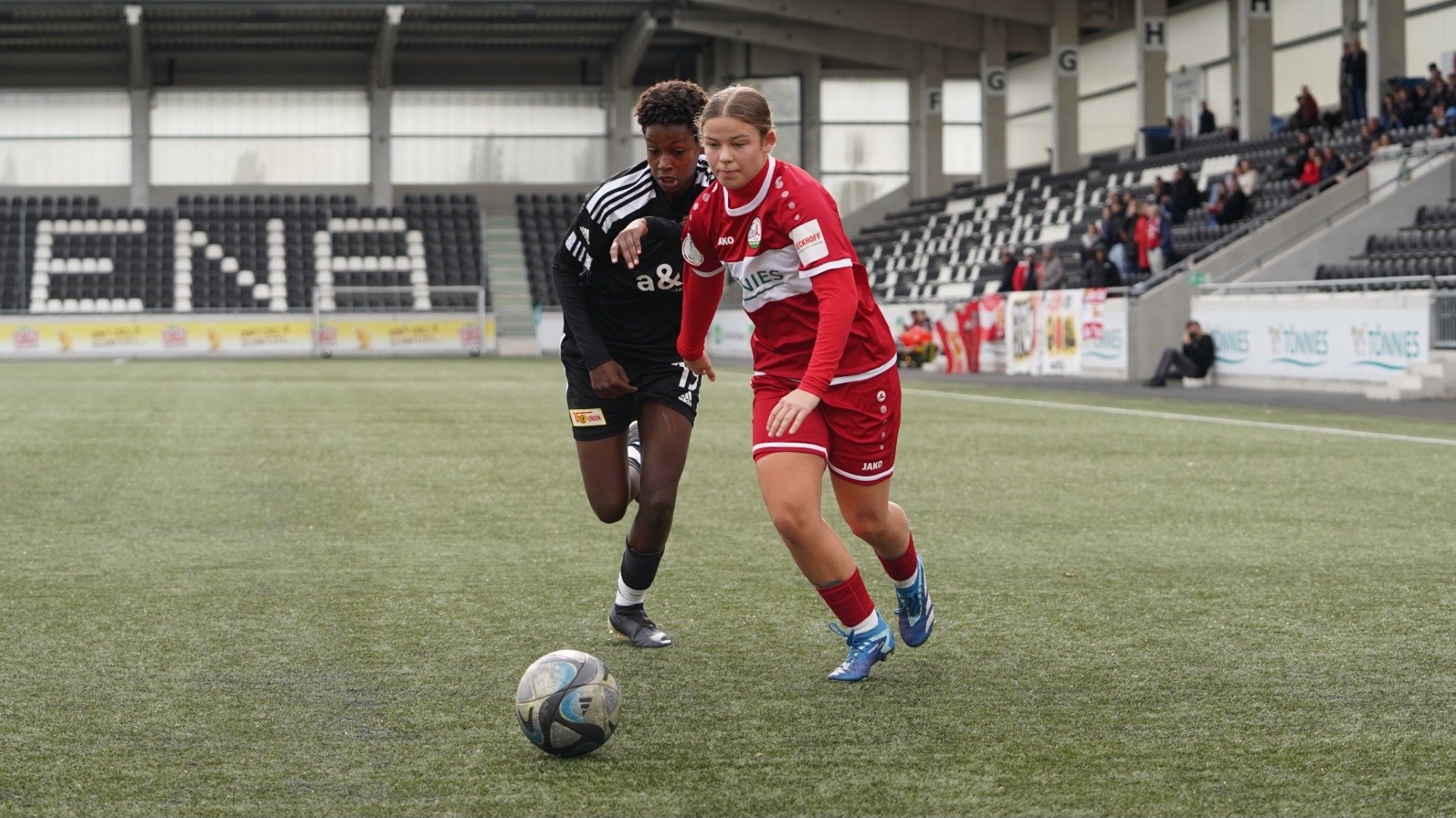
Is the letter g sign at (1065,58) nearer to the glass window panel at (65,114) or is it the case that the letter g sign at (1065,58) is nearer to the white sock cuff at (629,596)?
the glass window panel at (65,114)

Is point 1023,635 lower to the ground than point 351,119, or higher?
lower

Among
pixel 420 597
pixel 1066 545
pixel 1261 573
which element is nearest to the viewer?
pixel 420 597

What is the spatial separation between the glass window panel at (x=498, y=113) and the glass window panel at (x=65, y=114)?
8.22 metres

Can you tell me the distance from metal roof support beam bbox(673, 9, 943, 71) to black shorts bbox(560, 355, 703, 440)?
38549 millimetres

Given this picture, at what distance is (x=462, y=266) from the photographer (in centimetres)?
4647

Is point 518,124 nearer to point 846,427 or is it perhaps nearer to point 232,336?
point 232,336

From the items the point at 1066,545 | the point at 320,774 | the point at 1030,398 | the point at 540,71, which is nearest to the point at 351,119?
the point at 540,71

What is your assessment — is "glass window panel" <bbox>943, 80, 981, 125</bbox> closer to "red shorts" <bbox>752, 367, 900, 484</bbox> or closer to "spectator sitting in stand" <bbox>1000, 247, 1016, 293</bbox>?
"spectator sitting in stand" <bbox>1000, 247, 1016, 293</bbox>

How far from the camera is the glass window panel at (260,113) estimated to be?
163 ft

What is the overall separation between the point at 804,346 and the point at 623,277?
1.04 m

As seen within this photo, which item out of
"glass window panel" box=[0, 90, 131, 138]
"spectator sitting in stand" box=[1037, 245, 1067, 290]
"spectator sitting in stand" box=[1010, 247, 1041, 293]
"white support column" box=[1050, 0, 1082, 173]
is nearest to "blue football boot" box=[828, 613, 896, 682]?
"spectator sitting in stand" box=[1037, 245, 1067, 290]

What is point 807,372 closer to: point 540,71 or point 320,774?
point 320,774

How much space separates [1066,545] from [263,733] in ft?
15.7

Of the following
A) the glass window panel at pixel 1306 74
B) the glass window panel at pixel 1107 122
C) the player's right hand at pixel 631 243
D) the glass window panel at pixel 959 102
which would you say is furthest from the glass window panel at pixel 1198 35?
the player's right hand at pixel 631 243
